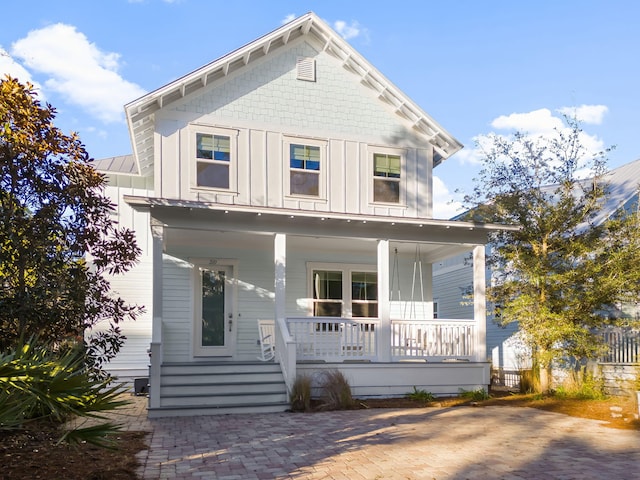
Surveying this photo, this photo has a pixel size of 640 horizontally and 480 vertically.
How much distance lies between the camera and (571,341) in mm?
12414

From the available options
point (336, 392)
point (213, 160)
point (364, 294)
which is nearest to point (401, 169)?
point (364, 294)

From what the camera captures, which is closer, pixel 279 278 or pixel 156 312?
pixel 156 312

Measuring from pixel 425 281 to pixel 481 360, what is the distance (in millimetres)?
2946

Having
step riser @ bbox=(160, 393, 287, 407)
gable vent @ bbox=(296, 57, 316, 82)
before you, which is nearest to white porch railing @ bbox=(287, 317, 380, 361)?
step riser @ bbox=(160, 393, 287, 407)

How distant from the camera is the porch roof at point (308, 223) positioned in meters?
11.0

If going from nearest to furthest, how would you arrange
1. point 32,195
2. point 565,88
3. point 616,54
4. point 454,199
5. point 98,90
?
1. point 32,195
2. point 565,88
3. point 454,199
4. point 616,54
5. point 98,90

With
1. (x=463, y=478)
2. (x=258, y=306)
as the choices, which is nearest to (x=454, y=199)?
(x=258, y=306)

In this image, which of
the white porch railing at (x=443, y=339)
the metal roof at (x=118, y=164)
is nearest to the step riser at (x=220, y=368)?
the white porch railing at (x=443, y=339)

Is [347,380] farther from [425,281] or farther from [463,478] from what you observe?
[463,478]

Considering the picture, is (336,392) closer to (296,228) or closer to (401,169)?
(296,228)

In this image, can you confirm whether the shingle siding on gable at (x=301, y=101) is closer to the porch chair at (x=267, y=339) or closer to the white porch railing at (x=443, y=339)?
the porch chair at (x=267, y=339)

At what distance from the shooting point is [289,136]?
1344 cm

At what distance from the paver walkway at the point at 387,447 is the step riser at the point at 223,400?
489 mm

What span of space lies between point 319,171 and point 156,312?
16.5ft
